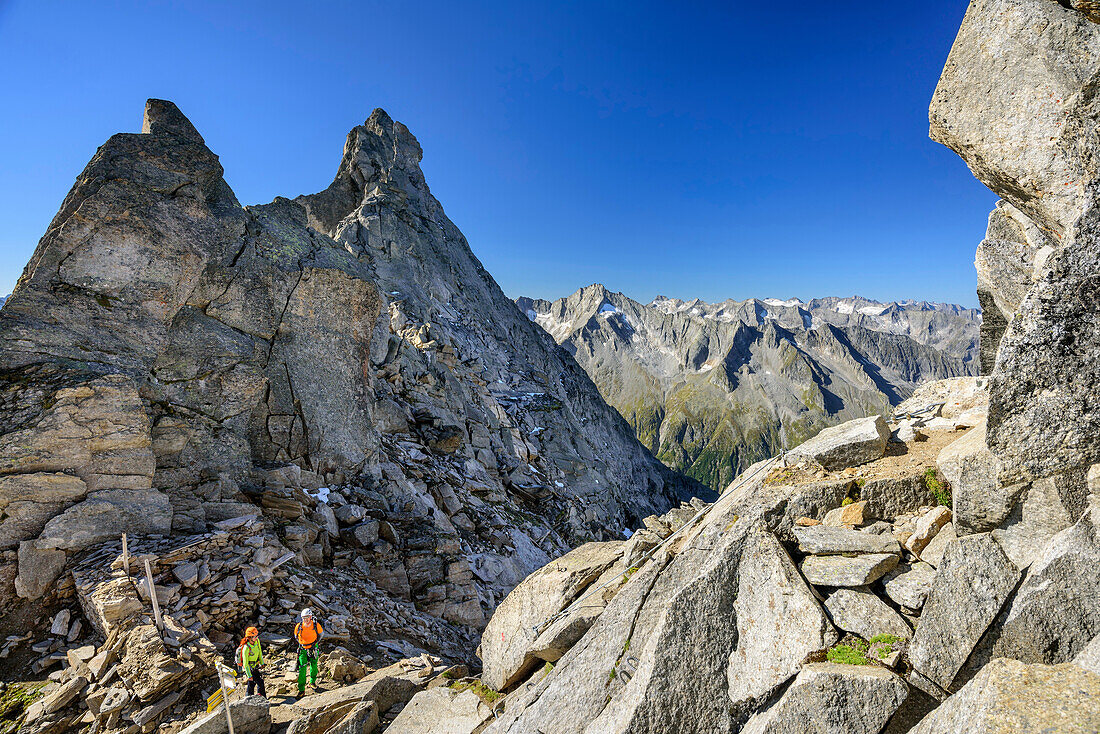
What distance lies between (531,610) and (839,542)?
967 cm

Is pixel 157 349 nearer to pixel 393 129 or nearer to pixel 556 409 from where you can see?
pixel 556 409

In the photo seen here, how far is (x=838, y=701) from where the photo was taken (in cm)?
732

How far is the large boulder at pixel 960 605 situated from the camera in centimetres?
700

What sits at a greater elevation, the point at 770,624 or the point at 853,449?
the point at 853,449

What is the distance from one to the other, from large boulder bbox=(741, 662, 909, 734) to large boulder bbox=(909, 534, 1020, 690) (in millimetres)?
627

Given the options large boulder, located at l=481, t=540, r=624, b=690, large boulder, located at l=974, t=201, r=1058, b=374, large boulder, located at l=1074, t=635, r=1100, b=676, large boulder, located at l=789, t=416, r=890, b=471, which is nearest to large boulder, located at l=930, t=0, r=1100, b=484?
large boulder, located at l=974, t=201, r=1058, b=374

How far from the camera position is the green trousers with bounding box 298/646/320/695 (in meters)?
12.9

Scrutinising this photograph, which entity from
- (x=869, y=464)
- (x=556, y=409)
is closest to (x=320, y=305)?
(x=869, y=464)

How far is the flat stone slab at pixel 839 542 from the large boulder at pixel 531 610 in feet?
20.6

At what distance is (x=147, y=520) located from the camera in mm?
15719

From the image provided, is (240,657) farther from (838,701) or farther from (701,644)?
(838,701)

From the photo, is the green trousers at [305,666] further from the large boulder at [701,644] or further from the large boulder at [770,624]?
the large boulder at [770,624]

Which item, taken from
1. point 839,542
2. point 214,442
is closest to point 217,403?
point 214,442

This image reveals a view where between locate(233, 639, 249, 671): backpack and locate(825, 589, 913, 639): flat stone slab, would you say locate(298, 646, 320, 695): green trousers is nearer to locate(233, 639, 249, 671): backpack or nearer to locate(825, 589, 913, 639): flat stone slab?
locate(233, 639, 249, 671): backpack
